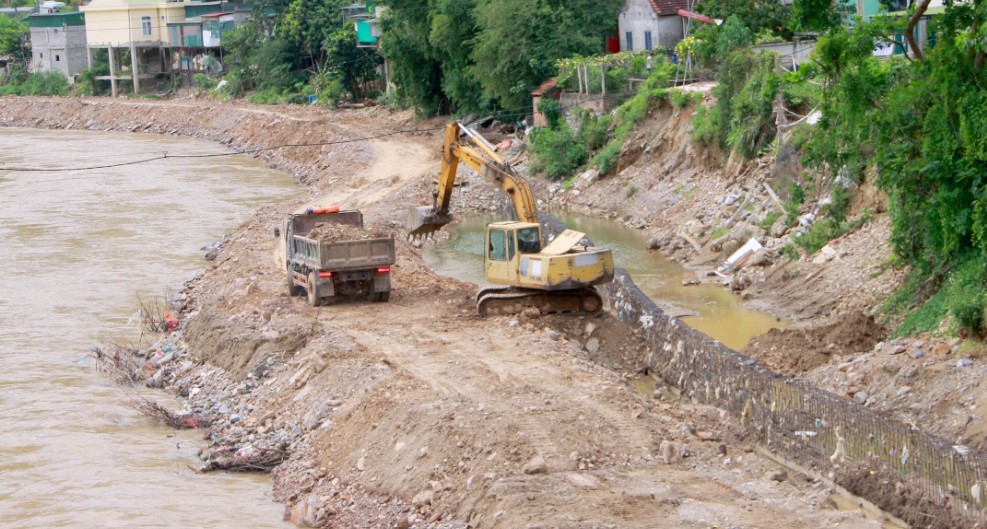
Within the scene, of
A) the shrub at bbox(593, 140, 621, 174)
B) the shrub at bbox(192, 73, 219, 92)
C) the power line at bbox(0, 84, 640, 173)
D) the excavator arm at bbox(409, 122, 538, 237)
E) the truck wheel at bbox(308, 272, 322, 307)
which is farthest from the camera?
the shrub at bbox(192, 73, 219, 92)

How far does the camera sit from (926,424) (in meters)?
17.4

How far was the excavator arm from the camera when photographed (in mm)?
25812

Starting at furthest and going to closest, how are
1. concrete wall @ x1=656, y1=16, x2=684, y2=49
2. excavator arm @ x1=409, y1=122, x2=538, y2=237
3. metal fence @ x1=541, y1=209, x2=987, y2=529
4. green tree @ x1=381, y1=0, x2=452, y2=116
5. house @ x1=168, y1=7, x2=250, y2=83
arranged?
house @ x1=168, y1=7, x2=250, y2=83 → green tree @ x1=381, y1=0, x2=452, y2=116 → concrete wall @ x1=656, y1=16, x2=684, y2=49 → excavator arm @ x1=409, y1=122, x2=538, y2=237 → metal fence @ x1=541, y1=209, x2=987, y2=529

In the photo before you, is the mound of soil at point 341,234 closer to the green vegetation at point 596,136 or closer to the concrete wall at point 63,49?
the green vegetation at point 596,136

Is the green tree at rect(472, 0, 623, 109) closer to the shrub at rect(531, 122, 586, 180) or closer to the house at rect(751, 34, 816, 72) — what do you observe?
the shrub at rect(531, 122, 586, 180)

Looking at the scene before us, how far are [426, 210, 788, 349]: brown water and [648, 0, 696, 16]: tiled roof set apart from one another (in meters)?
13.4

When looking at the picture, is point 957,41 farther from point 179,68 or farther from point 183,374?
point 179,68

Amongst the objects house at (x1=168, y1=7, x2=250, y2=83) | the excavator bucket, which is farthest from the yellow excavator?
house at (x1=168, y1=7, x2=250, y2=83)

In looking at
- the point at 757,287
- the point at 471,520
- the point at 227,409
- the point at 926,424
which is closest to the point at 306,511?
the point at 471,520

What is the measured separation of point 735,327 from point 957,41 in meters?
7.93

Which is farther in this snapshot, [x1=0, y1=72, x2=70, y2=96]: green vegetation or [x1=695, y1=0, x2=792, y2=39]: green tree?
[x1=0, y1=72, x2=70, y2=96]: green vegetation

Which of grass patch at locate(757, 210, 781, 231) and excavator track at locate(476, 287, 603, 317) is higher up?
grass patch at locate(757, 210, 781, 231)

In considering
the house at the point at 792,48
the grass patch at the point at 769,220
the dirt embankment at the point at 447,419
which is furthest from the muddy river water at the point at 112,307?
the house at the point at 792,48

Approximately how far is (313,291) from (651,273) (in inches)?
360
